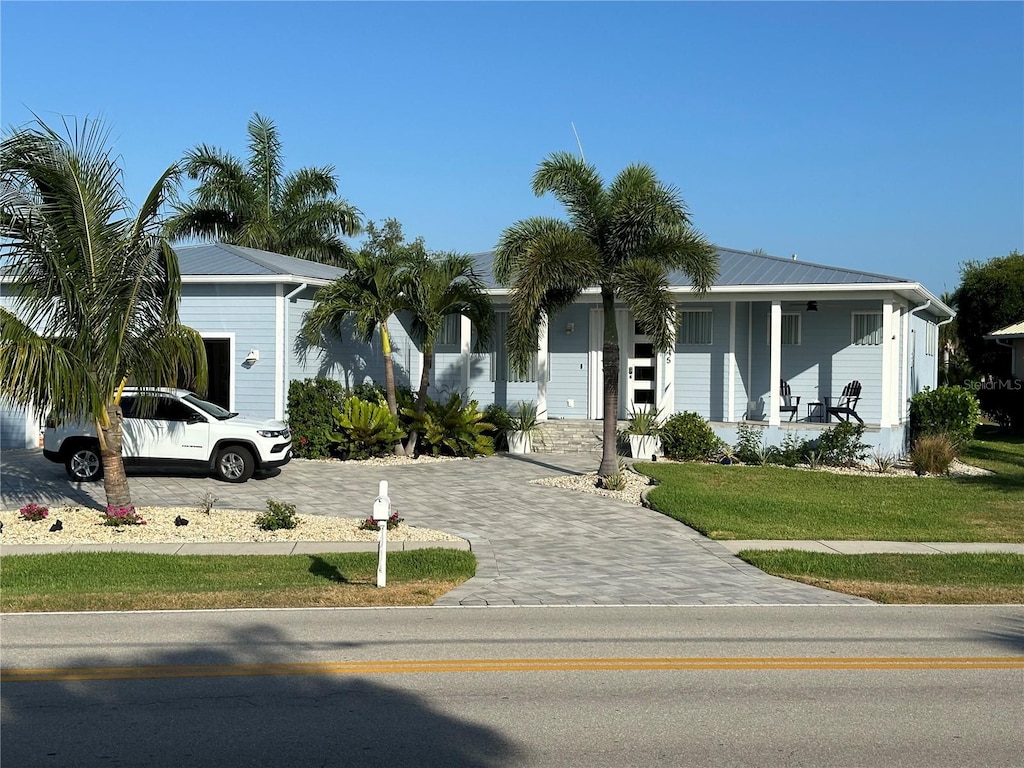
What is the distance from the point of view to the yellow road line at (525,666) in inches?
303

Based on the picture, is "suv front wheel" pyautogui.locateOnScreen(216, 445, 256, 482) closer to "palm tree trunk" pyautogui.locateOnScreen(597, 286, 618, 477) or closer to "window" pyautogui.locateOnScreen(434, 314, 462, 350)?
"palm tree trunk" pyautogui.locateOnScreen(597, 286, 618, 477)

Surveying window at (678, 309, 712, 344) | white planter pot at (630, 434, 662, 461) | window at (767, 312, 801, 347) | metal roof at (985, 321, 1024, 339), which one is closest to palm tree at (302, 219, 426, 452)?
white planter pot at (630, 434, 662, 461)

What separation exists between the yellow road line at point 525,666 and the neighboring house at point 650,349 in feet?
46.9

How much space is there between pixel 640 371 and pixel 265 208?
1892 cm

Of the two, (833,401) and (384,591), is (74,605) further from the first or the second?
(833,401)

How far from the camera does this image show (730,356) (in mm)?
24281

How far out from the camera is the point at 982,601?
10828mm

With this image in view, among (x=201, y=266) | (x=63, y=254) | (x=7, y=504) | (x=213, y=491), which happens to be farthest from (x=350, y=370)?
(x=63, y=254)

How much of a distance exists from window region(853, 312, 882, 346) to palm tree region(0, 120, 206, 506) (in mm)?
16248

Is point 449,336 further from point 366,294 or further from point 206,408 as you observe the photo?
point 206,408

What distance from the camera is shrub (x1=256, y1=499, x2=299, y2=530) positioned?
14.3 metres

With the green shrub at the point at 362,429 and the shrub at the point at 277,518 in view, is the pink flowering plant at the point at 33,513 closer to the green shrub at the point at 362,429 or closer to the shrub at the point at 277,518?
the shrub at the point at 277,518

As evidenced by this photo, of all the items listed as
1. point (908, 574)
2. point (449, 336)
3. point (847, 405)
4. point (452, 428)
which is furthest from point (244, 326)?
point (908, 574)

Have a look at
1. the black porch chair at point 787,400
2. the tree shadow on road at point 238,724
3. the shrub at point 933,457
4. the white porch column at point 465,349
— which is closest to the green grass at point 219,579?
the tree shadow on road at point 238,724
